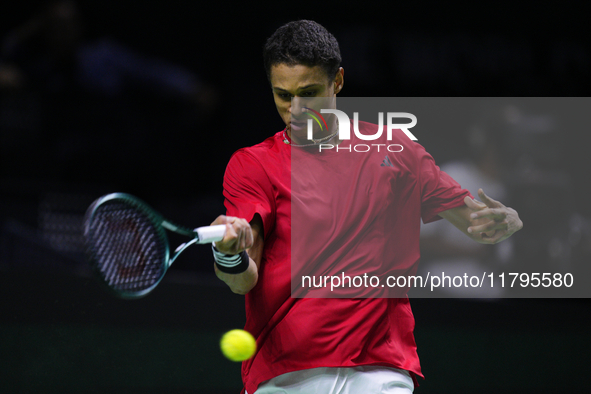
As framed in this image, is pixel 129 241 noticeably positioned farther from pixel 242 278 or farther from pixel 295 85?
pixel 295 85

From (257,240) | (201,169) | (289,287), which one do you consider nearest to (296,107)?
(257,240)

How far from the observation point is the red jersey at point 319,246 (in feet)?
→ 4.94

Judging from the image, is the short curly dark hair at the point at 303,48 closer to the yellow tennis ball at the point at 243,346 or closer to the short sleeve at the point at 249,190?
the short sleeve at the point at 249,190

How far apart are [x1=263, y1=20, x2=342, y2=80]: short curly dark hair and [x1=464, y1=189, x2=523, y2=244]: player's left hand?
53 centimetres

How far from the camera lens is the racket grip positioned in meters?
1.31

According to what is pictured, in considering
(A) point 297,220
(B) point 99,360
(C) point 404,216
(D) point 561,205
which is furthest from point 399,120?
(B) point 99,360

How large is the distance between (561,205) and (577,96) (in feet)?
2.57

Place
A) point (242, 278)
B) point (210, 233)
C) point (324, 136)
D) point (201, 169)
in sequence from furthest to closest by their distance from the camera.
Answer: point (201, 169)
point (324, 136)
point (242, 278)
point (210, 233)

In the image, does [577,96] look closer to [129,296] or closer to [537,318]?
[537,318]

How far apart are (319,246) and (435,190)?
0.39 meters

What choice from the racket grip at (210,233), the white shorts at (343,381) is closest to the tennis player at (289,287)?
the white shorts at (343,381)

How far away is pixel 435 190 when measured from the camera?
1.71 metres

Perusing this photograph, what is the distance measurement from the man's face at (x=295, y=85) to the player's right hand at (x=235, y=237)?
1.07 feet

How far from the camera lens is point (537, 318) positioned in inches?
104
